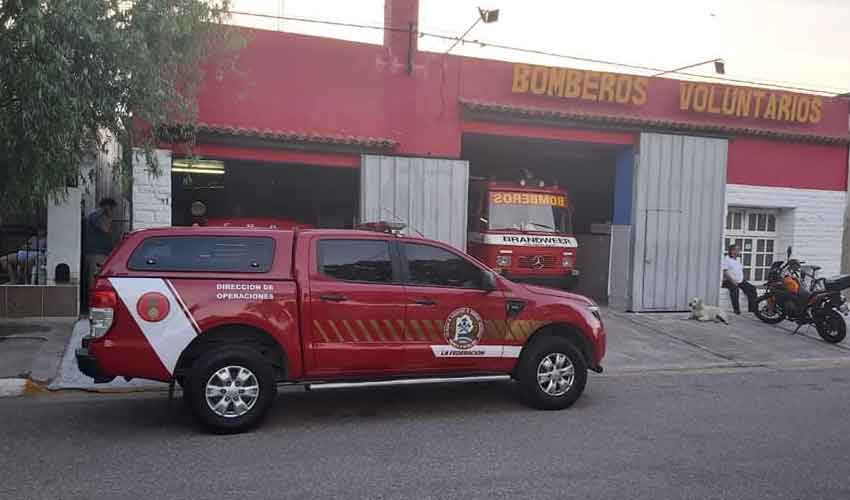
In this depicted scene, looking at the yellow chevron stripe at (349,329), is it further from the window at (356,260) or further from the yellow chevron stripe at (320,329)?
the window at (356,260)

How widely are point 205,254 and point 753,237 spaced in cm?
1263

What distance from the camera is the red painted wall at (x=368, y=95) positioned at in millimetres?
11625

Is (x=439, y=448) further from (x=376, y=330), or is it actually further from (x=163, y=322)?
(x=163, y=322)

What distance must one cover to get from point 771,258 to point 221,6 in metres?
12.3

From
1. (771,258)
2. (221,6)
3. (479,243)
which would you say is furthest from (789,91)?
(221,6)

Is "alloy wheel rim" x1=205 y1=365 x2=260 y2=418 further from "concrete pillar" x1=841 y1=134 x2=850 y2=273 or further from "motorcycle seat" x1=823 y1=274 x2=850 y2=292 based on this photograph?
"concrete pillar" x1=841 y1=134 x2=850 y2=273

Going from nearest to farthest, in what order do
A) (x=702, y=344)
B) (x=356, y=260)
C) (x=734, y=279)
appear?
(x=356, y=260) < (x=702, y=344) < (x=734, y=279)

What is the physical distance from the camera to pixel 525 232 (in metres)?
12.8

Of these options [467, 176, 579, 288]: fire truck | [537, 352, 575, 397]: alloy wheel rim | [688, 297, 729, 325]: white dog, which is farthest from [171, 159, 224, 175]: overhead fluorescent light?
[688, 297, 729, 325]: white dog

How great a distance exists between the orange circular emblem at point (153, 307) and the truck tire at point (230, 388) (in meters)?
0.50

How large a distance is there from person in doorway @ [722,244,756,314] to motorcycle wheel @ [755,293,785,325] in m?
0.65

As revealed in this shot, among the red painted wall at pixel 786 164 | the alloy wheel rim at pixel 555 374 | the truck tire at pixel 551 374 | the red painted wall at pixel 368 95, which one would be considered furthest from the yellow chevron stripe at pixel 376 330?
the red painted wall at pixel 786 164

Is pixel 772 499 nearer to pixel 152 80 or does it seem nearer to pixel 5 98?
pixel 152 80

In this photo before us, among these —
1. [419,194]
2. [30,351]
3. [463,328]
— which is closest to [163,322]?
[463,328]
